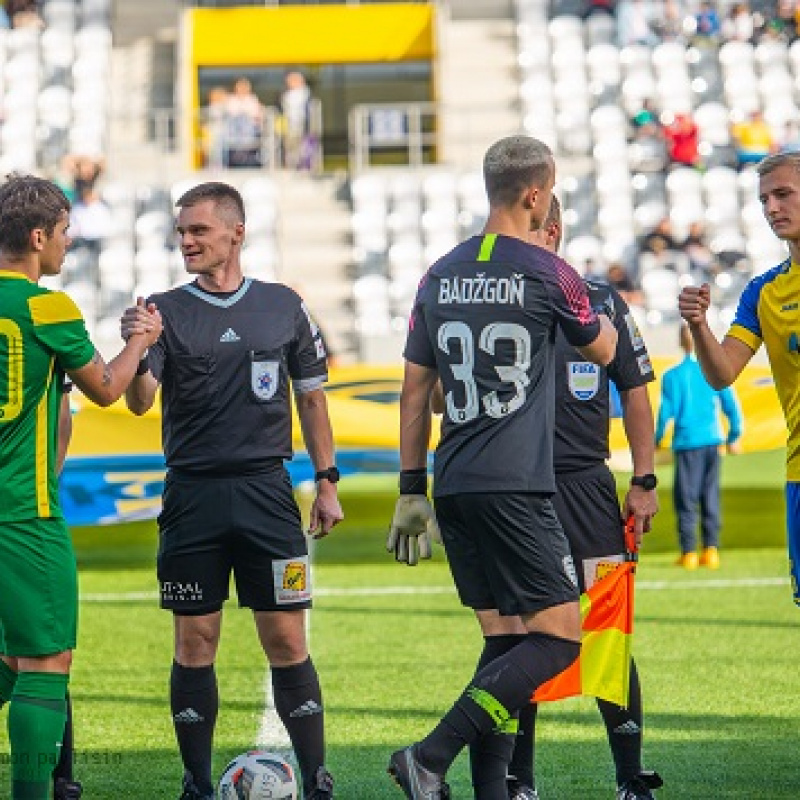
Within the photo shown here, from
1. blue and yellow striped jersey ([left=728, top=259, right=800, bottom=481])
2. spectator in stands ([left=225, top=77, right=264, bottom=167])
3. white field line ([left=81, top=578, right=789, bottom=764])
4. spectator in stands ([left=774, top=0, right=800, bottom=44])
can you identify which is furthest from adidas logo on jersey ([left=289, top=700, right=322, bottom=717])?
spectator in stands ([left=774, top=0, right=800, bottom=44])

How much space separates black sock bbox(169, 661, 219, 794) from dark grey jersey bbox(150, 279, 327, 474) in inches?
26.6

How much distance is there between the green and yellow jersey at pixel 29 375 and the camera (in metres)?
5.27

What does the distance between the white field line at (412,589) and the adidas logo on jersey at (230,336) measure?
678 centimetres

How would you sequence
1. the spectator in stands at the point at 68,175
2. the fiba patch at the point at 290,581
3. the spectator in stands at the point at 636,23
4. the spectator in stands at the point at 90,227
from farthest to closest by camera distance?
the spectator in stands at the point at 636,23 → the spectator in stands at the point at 68,175 → the spectator in stands at the point at 90,227 → the fiba patch at the point at 290,581

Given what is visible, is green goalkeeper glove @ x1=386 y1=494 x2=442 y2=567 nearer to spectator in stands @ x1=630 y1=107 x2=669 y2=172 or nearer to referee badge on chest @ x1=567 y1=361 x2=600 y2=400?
referee badge on chest @ x1=567 y1=361 x2=600 y2=400

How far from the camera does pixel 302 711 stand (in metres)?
6.15

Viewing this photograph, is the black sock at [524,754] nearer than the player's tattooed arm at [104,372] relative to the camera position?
No

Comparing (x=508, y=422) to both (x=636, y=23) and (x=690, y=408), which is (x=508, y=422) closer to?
(x=690, y=408)

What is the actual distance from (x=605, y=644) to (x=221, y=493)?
1.38 meters

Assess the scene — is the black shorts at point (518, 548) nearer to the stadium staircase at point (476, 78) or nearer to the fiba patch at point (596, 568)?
the fiba patch at point (596, 568)

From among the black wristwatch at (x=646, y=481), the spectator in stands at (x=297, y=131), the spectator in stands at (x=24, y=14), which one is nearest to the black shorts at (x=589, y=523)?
the black wristwatch at (x=646, y=481)

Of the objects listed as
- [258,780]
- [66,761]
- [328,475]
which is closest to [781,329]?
[328,475]

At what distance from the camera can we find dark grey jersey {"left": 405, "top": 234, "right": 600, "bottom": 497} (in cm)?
550

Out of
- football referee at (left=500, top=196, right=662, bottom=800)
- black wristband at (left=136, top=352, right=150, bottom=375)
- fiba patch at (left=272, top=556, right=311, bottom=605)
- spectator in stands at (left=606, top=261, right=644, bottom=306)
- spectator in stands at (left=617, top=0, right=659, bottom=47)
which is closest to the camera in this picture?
black wristband at (left=136, top=352, right=150, bottom=375)
